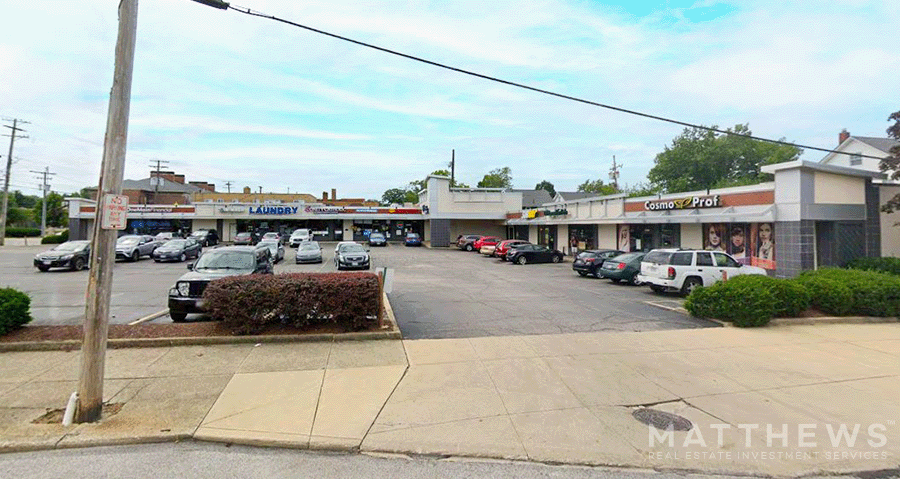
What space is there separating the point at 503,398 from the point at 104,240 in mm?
4874

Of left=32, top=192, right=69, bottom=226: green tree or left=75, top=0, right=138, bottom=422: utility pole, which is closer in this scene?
left=75, top=0, right=138, bottom=422: utility pole

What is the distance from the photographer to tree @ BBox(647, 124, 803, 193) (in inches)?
2023

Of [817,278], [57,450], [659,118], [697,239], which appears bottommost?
[57,450]

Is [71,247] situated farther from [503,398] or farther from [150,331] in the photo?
[503,398]

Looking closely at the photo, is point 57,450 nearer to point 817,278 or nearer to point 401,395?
point 401,395

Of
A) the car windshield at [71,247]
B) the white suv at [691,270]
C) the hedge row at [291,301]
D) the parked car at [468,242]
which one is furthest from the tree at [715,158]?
the car windshield at [71,247]

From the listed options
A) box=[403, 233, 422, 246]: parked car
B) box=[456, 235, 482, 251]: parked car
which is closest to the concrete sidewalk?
box=[456, 235, 482, 251]: parked car

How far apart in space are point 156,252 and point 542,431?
1149 inches

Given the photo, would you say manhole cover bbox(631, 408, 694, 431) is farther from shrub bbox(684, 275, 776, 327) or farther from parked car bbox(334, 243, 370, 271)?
parked car bbox(334, 243, 370, 271)

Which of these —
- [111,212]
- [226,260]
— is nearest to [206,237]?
[226,260]

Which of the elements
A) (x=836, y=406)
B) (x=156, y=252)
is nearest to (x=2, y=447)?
(x=836, y=406)

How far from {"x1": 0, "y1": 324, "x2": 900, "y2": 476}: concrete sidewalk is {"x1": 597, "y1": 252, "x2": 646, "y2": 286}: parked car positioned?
10.0 m

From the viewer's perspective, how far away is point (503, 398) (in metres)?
5.38

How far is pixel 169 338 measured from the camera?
7.33m
